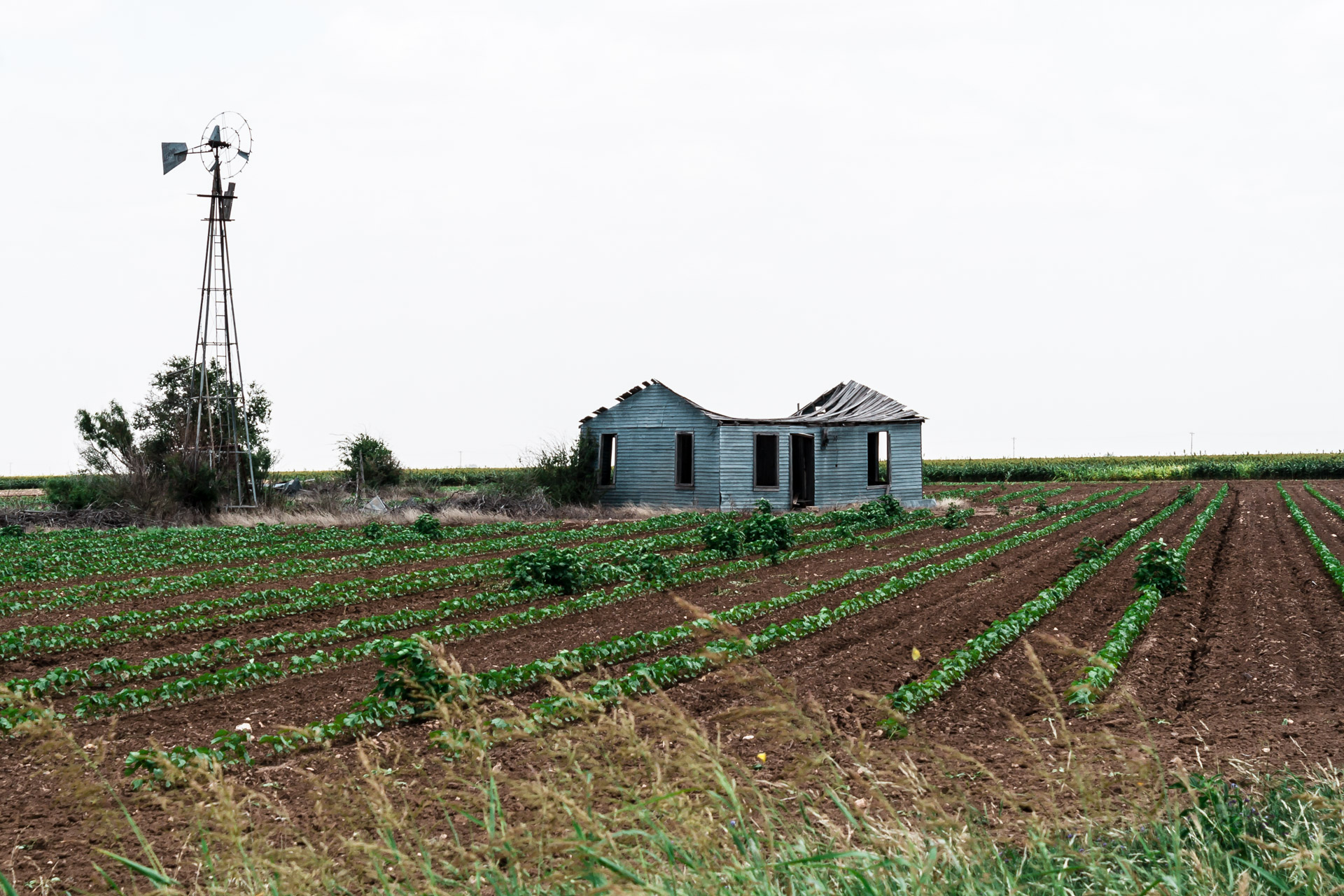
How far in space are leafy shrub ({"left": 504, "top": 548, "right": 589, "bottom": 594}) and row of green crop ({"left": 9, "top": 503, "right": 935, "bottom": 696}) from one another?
206mm

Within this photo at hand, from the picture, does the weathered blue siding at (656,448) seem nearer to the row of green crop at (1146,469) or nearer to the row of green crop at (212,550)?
the row of green crop at (212,550)

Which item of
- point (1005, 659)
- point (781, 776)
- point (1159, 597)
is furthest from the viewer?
point (1159, 597)

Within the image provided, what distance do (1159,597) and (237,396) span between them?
29.5 m

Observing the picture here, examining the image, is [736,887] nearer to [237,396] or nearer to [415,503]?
[415,503]

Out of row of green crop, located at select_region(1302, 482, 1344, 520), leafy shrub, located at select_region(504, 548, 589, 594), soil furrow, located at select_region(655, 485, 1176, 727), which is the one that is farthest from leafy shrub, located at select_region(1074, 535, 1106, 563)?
row of green crop, located at select_region(1302, 482, 1344, 520)

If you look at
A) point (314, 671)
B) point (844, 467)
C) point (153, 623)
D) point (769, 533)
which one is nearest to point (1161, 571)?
point (769, 533)

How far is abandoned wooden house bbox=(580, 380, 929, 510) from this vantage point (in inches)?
1237

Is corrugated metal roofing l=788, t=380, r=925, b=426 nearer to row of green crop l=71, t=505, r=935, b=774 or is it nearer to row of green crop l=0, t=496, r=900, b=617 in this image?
row of green crop l=0, t=496, r=900, b=617

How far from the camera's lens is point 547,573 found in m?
14.9

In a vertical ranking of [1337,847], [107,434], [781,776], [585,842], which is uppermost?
[107,434]

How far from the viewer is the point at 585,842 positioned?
3.03 m

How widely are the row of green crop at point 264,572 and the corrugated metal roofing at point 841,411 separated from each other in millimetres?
7006

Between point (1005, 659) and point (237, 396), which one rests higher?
point (237, 396)

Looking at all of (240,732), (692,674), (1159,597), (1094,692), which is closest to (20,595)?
(240,732)
